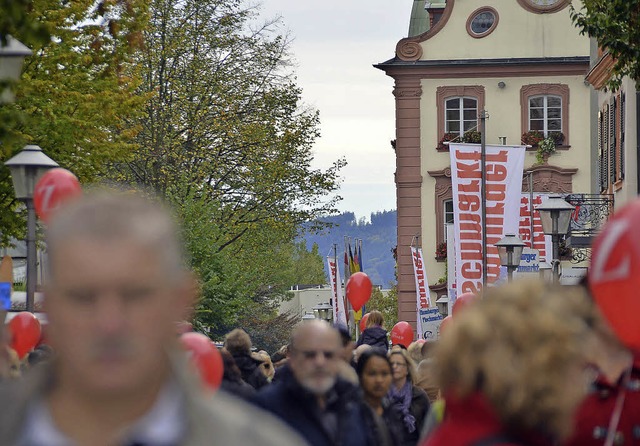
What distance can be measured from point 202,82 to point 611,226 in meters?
39.5

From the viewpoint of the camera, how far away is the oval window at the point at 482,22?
56594 mm

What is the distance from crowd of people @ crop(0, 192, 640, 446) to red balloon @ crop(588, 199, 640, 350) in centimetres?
10

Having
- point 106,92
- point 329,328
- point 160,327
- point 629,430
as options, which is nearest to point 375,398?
point 329,328

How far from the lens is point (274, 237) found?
147 ft

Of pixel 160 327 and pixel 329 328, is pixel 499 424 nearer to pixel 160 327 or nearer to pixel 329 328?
pixel 160 327

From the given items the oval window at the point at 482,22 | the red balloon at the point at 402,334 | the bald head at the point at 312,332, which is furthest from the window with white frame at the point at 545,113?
the bald head at the point at 312,332

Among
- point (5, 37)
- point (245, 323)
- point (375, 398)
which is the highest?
point (5, 37)

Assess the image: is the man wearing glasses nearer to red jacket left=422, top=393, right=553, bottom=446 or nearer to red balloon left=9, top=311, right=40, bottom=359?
red jacket left=422, top=393, right=553, bottom=446

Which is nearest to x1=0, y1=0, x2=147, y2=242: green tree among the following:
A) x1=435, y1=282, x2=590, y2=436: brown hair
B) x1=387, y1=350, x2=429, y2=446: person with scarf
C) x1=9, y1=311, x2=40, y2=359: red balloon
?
x1=9, y1=311, x2=40, y2=359: red balloon

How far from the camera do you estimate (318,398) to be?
716 centimetres

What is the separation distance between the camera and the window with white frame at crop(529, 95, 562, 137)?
56344 millimetres

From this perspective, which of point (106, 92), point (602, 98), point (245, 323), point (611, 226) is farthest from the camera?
point (245, 323)

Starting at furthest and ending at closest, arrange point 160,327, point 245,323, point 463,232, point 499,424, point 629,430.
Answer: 1. point 245,323
2. point 463,232
3. point 629,430
4. point 499,424
5. point 160,327

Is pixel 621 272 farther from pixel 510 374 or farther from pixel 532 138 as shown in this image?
pixel 532 138
